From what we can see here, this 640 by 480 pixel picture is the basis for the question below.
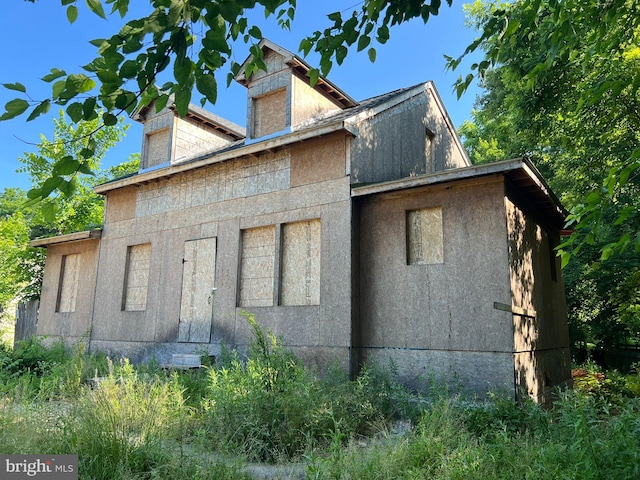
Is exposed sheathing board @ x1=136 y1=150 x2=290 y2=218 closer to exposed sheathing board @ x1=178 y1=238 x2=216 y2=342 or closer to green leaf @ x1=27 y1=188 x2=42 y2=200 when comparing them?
exposed sheathing board @ x1=178 y1=238 x2=216 y2=342

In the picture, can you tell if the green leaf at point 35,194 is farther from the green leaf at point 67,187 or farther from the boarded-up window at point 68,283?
the boarded-up window at point 68,283

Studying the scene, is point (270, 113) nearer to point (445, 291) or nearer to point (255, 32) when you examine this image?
point (445, 291)

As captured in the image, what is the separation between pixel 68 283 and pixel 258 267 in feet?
24.7

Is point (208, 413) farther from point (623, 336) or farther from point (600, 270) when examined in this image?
point (623, 336)

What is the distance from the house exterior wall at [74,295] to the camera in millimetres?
13516

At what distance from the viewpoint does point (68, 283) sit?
14.4 metres

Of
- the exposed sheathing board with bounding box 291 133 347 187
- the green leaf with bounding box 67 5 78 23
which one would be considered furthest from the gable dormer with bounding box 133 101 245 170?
the green leaf with bounding box 67 5 78 23

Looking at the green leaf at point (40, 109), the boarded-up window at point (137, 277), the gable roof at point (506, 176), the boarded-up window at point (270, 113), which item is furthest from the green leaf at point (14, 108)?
the boarded-up window at point (137, 277)

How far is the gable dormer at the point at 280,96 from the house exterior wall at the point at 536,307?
530cm

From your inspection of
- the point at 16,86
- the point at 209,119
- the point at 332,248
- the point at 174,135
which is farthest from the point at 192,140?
the point at 16,86

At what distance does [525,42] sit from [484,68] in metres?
7.86

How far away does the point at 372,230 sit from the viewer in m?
9.33

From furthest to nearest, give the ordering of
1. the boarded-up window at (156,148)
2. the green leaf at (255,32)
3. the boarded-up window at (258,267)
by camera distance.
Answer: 1. the boarded-up window at (156,148)
2. the boarded-up window at (258,267)
3. the green leaf at (255,32)

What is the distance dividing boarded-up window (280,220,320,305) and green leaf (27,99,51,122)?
299 inches
